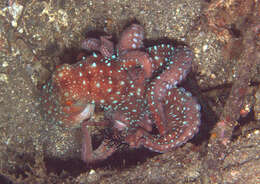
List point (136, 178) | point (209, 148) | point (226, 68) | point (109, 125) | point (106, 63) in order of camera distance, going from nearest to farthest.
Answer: point (209, 148)
point (136, 178)
point (106, 63)
point (109, 125)
point (226, 68)

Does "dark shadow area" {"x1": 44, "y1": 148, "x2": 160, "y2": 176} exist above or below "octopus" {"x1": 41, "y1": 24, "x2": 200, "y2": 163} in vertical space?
below

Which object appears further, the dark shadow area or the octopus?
the dark shadow area

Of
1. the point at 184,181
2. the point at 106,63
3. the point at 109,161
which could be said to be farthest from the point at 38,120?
the point at 184,181

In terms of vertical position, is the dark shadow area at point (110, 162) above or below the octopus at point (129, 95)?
below

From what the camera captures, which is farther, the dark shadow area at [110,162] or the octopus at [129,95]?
the dark shadow area at [110,162]

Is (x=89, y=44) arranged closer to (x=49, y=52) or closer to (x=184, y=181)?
(x=49, y=52)

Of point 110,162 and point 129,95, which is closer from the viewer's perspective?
point 129,95

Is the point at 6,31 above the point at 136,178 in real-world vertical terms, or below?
above

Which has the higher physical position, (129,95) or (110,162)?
(129,95)
